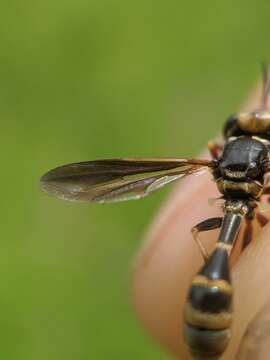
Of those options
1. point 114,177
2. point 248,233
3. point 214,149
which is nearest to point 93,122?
point 214,149

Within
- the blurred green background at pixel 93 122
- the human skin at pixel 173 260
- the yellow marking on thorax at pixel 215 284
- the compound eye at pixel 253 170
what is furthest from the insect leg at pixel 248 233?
the blurred green background at pixel 93 122

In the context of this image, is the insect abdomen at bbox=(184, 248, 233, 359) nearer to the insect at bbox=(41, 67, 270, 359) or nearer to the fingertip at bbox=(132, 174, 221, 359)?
the insect at bbox=(41, 67, 270, 359)

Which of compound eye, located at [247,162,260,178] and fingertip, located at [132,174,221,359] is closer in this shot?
compound eye, located at [247,162,260,178]

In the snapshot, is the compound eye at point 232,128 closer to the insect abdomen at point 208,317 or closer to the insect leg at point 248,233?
the insect leg at point 248,233

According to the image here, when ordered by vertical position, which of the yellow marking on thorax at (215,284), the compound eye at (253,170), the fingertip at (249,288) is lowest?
the fingertip at (249,288)

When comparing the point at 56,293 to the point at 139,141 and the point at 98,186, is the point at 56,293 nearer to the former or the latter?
the point at 139,141

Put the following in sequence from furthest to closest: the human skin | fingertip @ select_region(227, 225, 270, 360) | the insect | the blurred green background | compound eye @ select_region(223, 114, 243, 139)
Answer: the blurred green background < the human skin < compound eye @ select_region(223, 114, 243, 139) < the insect < fingertip @ select_region(227, 225, 270, 360)

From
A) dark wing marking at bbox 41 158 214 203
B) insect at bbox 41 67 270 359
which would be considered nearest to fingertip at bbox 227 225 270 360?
insect at bbox 41 67 270 359
